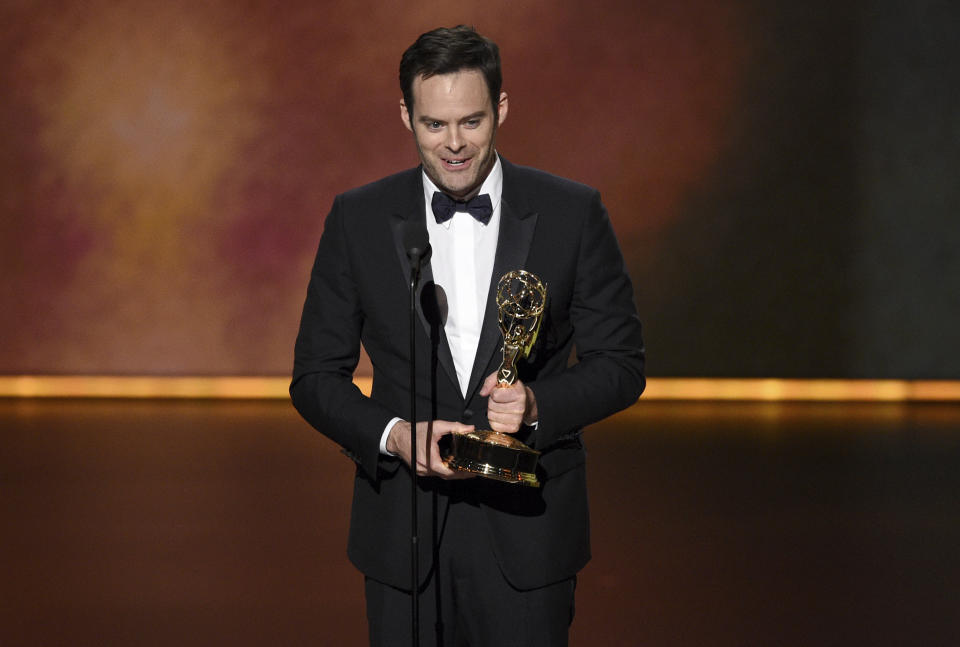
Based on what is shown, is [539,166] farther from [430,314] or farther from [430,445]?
[430,445]

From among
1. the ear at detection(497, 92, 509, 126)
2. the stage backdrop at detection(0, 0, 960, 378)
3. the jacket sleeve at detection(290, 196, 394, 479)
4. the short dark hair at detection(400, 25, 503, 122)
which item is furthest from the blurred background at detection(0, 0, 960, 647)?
the short dark hair at detection(400, 25, 503, 122)

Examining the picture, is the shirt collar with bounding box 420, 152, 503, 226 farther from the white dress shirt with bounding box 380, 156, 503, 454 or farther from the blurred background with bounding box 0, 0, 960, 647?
the blurred background with bounding box 0, 0, 960, 647

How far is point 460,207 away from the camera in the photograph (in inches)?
65.6

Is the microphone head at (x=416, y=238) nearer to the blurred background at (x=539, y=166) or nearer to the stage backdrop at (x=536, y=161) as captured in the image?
the blurred background at (x=539, y=166)

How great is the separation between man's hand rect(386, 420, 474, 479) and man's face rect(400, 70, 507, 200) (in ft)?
1.19

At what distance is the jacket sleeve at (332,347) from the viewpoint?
1.61m

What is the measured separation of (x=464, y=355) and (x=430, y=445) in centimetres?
21

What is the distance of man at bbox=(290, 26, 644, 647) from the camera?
5.13 ft

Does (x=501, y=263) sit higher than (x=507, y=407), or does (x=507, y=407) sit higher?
(x=501, y=263)

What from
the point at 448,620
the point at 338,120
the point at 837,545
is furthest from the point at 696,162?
the point at 448,620

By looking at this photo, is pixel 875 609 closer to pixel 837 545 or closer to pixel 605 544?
pixel 837 545

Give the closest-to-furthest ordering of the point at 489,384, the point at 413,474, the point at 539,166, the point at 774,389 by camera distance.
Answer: the point at 413,474 → the point at 489,384 → the point at 539,166 → the point at 774,389

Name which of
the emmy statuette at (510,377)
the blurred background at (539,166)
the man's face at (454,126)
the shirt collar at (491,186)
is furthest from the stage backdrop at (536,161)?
the emmy statuette at (510,377)

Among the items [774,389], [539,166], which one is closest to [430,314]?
[539,166]
